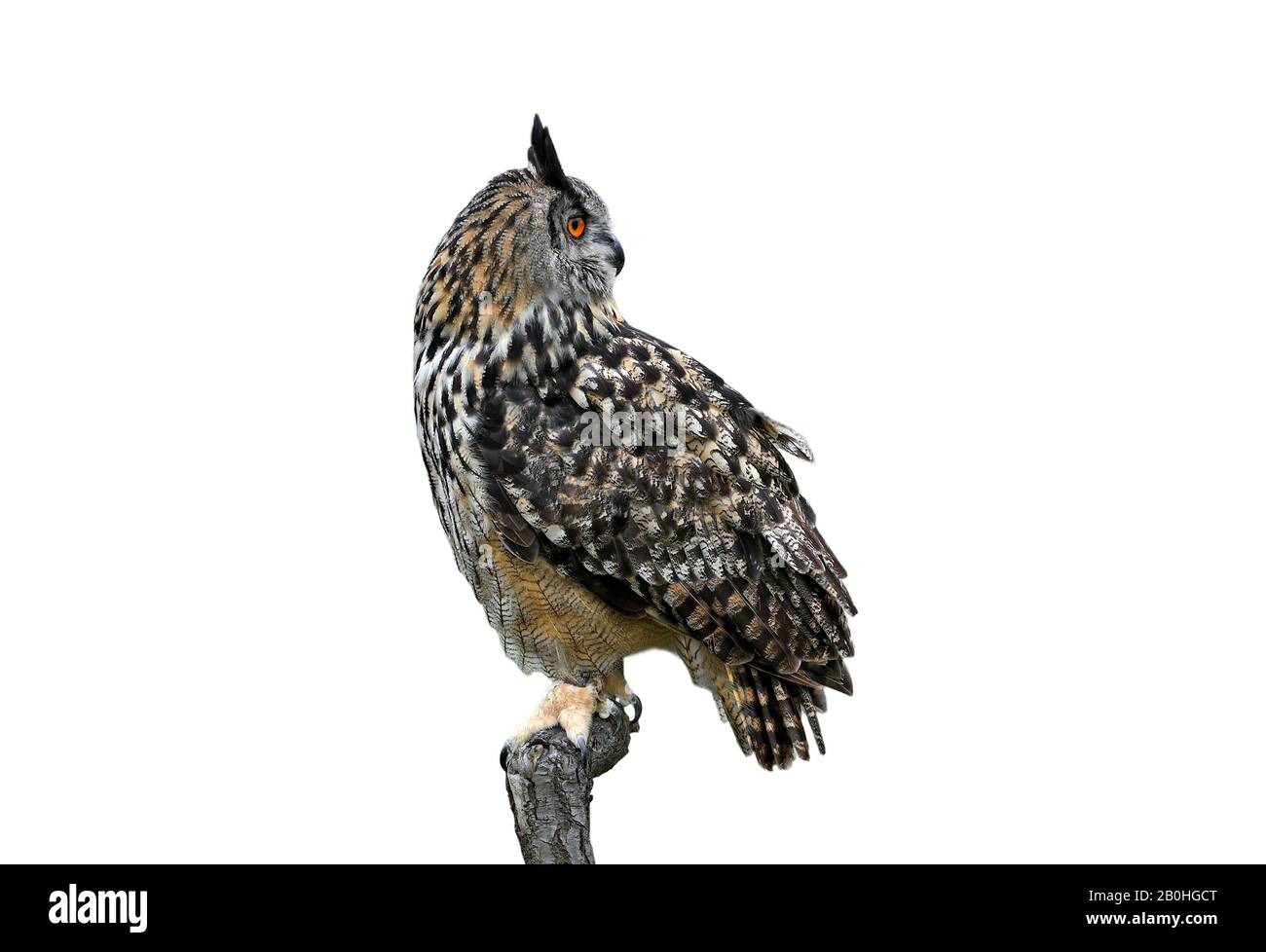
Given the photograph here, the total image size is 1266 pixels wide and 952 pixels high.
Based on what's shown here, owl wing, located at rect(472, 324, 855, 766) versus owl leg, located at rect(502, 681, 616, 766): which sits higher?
owl wing, located at rect(472, 324, 855, 766)

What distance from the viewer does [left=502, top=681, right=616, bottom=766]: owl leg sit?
140 inches

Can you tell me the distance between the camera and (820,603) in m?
3.46

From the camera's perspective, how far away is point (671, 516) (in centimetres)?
329

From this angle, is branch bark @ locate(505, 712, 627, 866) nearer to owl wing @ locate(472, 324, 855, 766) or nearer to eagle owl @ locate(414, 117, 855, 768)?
eagle owl @ locate(414, 117, 855, 768)

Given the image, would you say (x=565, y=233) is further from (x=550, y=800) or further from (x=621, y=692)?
(x=550, y=800)

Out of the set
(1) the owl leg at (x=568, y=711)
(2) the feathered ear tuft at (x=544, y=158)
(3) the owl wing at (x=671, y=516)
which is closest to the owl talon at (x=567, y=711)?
(1) the owl leg at (x=568, y=711)

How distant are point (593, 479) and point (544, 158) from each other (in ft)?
2.78

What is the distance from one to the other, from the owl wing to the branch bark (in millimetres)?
463

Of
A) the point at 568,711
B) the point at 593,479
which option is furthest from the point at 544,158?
the point at 568,711

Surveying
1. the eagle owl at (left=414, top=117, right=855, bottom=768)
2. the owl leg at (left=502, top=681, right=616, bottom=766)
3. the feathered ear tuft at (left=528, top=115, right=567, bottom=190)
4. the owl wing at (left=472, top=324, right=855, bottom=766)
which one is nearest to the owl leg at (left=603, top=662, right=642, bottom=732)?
the owl leg at (left=502, top=681, right=616, bottom=766)

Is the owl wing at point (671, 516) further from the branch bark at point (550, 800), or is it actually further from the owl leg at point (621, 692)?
the branch bark at point (550, 800)

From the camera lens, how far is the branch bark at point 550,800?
3.43 m

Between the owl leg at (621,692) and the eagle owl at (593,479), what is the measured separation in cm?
16

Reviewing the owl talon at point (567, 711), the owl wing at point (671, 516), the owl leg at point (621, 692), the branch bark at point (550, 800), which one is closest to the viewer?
the owl wing at point (671, 516)
